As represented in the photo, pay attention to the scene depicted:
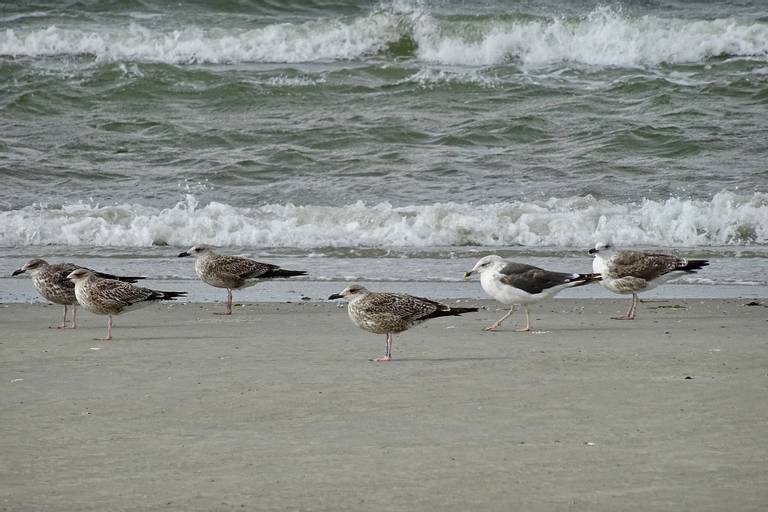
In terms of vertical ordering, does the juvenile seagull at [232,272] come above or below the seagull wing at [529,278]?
above

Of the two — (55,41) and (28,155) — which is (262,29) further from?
(28,155)

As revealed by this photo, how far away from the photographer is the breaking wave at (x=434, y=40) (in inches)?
967

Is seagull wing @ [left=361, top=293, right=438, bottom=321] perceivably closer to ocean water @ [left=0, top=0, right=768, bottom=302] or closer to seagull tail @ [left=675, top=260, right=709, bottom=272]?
ocean water @ [left=0, top=0, right=768, bottom=302]

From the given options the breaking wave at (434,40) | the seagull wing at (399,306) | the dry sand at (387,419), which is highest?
the breaking wave at (434,40)

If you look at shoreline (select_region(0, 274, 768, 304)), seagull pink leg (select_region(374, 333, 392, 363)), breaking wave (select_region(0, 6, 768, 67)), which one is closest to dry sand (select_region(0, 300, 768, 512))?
seagull pink leg (select_region(374, 333, 392, 363))

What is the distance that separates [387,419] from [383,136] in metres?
14.0

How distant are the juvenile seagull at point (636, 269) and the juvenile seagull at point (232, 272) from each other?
2602 mm


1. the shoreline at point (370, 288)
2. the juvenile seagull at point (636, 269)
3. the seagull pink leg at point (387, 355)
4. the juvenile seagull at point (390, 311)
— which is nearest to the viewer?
the seagull pink leg at point (387, 355)

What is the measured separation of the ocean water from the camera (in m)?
14.1

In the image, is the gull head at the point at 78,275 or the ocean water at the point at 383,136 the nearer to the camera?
the gull head at the point at 78,275

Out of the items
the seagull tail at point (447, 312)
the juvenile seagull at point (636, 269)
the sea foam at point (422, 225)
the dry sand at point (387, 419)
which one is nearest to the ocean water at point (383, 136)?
the sea foam at point (422, 225)

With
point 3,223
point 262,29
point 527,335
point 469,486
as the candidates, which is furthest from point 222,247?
point 262,29

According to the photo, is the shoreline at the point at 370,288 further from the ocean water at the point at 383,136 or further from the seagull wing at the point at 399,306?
the seagull wing at the point at 399,306

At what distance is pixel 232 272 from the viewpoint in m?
10.7
